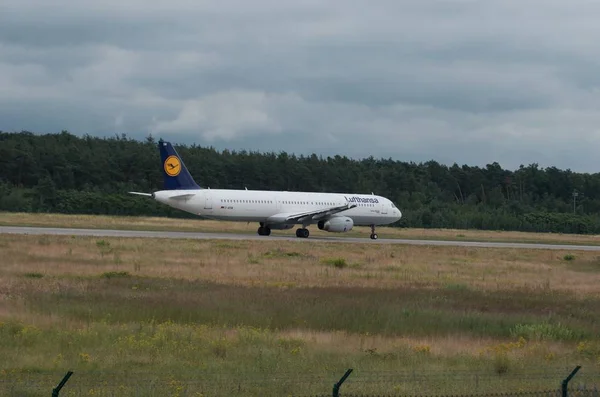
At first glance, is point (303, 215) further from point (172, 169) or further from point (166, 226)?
point (166, 226)

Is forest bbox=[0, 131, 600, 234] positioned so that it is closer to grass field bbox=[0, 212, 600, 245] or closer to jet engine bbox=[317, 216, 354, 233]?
grass field bbox=[0, 212, 600, 245]

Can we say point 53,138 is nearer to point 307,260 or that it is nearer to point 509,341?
point 307,260

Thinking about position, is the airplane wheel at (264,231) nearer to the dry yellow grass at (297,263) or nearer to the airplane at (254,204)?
the airplane at (254,204)

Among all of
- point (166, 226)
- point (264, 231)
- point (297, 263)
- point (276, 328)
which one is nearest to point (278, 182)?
point (166, 226)

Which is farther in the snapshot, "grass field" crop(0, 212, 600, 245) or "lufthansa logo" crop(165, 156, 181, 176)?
"grass field" crop(0, 212, 600, 245)

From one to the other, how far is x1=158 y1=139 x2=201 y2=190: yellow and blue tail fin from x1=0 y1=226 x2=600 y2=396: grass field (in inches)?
907

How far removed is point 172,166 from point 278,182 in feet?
238

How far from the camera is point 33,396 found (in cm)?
1221

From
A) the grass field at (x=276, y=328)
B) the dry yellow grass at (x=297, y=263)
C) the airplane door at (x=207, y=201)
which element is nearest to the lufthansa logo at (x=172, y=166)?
the airplane door at (x=207, y=201)

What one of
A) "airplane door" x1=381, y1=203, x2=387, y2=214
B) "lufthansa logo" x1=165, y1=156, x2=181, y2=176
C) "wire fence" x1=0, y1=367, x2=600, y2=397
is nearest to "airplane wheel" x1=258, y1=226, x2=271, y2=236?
"lufthansa logo" x1=165, y1=156, x2=181, y2=176

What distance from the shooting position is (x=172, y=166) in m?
60.7

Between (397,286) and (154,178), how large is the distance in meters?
98.8

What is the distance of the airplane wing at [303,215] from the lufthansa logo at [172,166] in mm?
7367

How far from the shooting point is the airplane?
6003 centimetres
